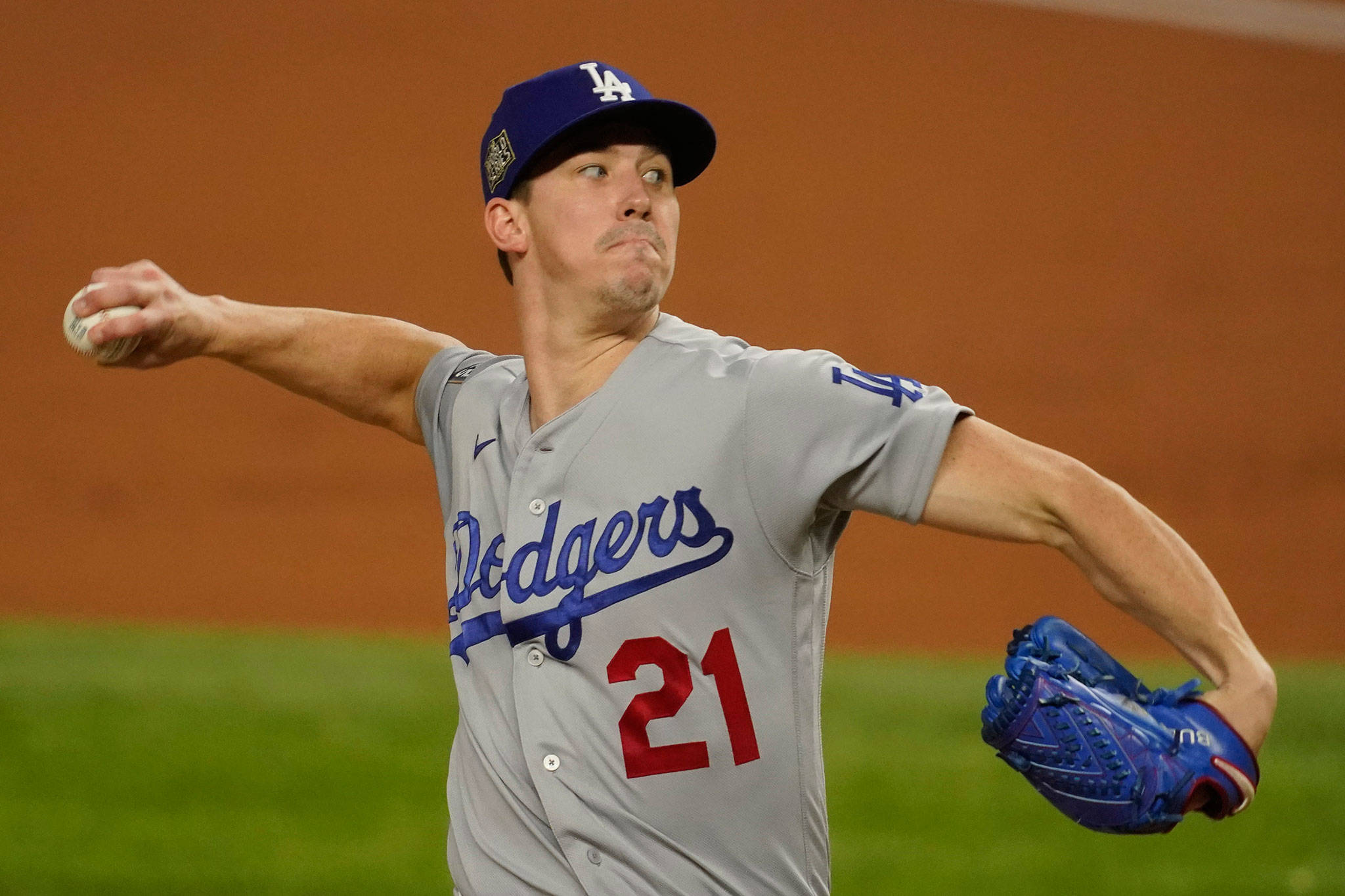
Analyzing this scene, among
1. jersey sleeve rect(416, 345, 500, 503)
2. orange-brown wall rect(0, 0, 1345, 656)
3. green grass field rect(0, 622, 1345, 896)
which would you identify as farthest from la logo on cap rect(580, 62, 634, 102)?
orange-brown wall rect(0, 0, 1345, 656)

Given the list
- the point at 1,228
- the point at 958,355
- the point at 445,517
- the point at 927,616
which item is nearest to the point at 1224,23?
the point at 958,355

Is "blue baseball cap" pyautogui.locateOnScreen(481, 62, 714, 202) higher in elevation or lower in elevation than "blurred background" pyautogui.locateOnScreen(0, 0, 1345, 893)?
lower

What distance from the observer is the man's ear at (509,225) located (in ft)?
8.59

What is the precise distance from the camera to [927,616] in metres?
8.80

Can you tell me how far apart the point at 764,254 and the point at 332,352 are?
7.63m

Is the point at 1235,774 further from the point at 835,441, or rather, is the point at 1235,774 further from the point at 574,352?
the point at 574,352

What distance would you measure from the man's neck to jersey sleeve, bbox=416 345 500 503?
0.19 metres

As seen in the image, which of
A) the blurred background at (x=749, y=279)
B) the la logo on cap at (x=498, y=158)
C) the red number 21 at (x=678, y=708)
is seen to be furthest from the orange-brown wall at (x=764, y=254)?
the red number 21 at (x=678, y=708)

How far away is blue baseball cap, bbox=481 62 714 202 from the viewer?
2445 mm

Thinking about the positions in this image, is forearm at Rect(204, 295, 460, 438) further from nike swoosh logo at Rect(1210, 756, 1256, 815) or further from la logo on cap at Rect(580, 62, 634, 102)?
nike swoosh logo at Rect(1210, 756, 1256, 815)

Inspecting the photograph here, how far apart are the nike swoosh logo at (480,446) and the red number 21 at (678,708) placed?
22.7 inches

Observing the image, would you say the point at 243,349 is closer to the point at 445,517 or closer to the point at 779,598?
the point at 445,517

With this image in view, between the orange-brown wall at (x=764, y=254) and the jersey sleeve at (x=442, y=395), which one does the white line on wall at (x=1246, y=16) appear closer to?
Result: the orange-brown wall at (x=764, y=254)

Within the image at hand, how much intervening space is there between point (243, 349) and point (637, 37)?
8.05 m
